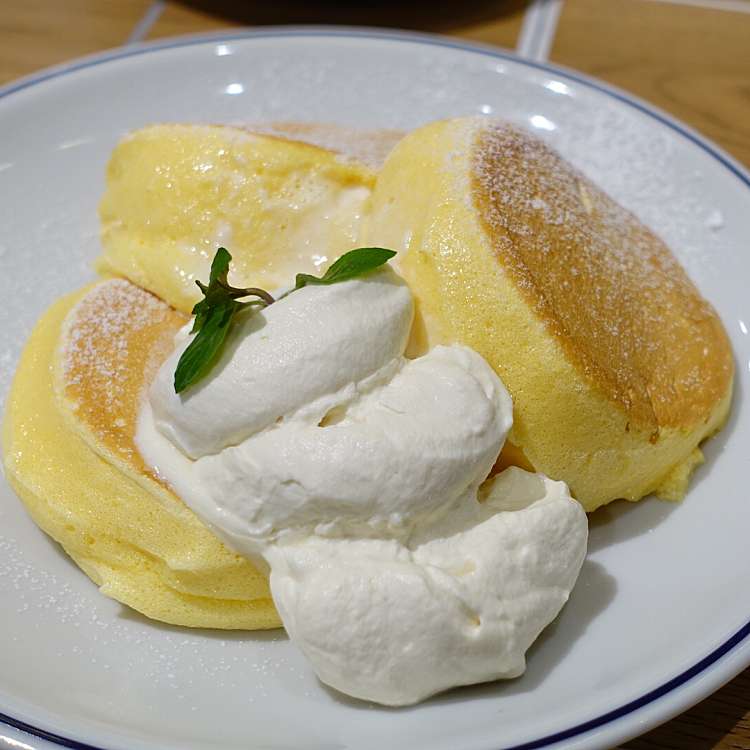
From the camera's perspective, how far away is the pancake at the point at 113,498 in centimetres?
114

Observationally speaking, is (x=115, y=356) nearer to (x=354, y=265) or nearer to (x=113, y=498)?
(x=113, y=498)

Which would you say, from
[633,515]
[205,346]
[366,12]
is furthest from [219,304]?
[366,12]

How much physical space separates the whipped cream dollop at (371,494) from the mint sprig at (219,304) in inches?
0.7

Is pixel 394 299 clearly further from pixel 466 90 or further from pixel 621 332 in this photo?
pixel 466 90

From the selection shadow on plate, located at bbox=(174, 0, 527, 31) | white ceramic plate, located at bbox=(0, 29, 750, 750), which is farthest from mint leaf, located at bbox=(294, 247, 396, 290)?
shadow on plate, located at bbox=(174, 0, 527, 31)

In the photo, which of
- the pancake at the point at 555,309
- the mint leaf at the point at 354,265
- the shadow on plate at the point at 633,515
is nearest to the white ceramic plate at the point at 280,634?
the shadow on plate at the point at 633,515

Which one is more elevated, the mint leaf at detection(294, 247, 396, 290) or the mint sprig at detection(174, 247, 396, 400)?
the mint leaf at detection(294, 247, 396, 290)

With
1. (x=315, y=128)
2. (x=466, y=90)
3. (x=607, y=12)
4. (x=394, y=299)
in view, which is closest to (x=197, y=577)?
(x=394, y=299)

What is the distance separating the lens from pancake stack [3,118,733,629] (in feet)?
3.83

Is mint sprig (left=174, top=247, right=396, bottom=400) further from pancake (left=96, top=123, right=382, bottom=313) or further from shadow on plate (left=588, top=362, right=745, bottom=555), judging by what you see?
shadow on plate (left=588, top=362, right=745, bottom=555)

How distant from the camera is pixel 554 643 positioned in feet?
3.81

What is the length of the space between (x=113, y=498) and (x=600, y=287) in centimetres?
73

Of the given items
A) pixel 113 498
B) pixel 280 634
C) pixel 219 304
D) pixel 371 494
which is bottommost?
pixel 280 634

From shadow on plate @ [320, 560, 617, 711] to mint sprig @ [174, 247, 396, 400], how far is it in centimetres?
43
